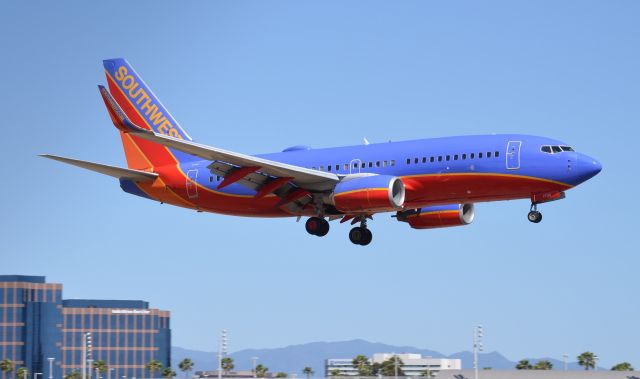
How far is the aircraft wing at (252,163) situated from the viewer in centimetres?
5484

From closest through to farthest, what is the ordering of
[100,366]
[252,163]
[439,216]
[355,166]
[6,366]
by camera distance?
[252,163] → [355,166] → [439,216] → [6,366] → [100,366]

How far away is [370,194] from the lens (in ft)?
183

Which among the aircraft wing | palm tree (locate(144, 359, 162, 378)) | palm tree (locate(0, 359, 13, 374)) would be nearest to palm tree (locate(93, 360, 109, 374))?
palm tree (locate(144, 359, 162, 378))

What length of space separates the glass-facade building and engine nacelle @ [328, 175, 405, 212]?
358 ft

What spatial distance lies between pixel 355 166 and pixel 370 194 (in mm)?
4036

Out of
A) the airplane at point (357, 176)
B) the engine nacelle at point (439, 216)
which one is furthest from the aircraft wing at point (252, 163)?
the engine nacelle at point (439, 216)

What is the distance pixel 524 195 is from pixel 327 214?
11.7 meters

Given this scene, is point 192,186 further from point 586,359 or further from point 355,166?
point 586,359

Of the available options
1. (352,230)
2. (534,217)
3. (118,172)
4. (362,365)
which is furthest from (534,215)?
(362,365)

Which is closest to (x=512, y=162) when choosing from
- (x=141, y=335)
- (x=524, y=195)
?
(x=524, y=195)

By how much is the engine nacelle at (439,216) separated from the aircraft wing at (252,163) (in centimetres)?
699

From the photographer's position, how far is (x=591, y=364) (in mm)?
161125

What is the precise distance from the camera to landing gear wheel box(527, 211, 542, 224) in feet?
184

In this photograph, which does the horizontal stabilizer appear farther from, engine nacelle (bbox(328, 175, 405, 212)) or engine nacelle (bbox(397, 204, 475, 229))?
engine nacelle (bbox(397, 204, 475, 229))
